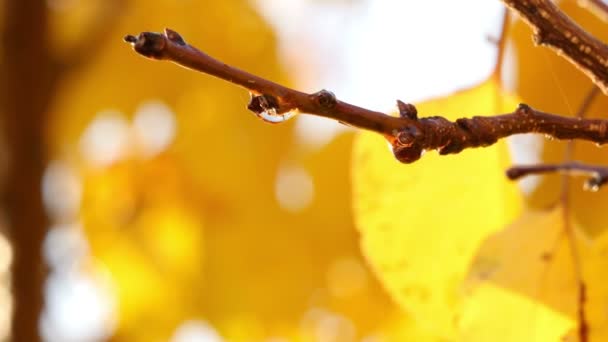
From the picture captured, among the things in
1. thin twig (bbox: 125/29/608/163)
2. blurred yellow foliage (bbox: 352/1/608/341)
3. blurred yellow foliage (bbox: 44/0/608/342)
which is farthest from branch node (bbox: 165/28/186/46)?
blurred yellow foliage (bbox: 44/0/608/342)

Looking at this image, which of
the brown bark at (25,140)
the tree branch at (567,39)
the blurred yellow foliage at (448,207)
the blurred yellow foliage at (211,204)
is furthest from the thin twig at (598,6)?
the brown bark at (25,140)

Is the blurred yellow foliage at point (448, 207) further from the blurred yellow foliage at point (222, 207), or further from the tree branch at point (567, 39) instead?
the blurred yellow foliage at point (222, 207)

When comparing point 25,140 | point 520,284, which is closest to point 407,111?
point 520,284

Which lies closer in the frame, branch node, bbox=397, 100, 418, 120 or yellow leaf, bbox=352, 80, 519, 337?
branch node, bbox=397, 100, 418, 120

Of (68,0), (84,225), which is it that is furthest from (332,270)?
(68,0)

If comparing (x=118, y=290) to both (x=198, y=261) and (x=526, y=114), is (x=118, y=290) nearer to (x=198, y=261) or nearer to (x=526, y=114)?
A: (x=198, y=261)

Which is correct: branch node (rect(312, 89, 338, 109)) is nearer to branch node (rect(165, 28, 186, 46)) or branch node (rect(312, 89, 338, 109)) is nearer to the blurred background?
branch node (rect(165, 28, 186, 46))

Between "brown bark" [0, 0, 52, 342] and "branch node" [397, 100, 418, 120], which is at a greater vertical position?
"brown bark" [0, 0, 52, 342]
